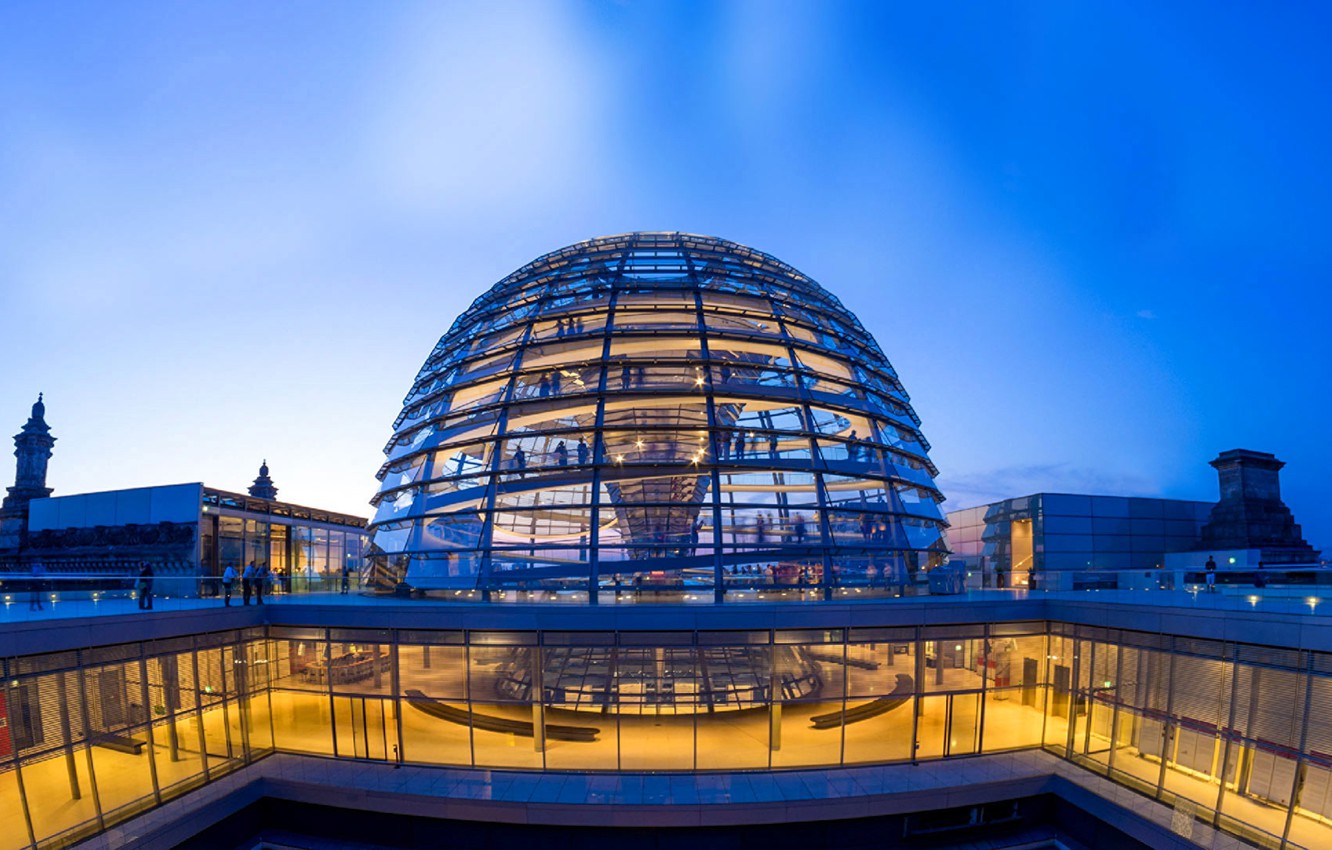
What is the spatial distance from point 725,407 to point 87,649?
53.4 feet

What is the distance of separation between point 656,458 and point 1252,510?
37.1 metres

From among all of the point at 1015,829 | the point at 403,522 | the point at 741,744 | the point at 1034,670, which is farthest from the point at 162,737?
the point at 1034,670

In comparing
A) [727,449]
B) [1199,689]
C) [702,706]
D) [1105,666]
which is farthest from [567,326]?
[1199,689]

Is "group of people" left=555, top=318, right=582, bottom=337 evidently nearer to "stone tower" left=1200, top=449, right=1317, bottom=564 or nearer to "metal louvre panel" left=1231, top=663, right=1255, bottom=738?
"metal louvre panel" left=1231, top=663, right=1255, bottom=738

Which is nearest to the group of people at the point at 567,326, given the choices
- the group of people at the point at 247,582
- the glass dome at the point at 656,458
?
the glass dome at the point at 656,458

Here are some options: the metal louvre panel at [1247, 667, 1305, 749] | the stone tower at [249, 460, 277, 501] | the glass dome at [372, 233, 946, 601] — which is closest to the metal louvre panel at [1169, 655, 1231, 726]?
the metal louvre panel at [1247, 667, 1305, 749]

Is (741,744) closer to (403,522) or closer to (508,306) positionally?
(403,522)

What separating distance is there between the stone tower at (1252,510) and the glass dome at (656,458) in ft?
85.9

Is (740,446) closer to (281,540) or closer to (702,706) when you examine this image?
(702,706)

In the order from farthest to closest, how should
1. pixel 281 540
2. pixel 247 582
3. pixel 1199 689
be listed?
pixel 281 540
pixel 247 582
pixel 1199 689

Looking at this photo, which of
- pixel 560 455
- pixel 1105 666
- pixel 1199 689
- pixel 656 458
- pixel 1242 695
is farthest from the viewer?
pixel 560 455

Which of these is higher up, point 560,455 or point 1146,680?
point 560,455

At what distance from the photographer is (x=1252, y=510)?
39031 millimetres

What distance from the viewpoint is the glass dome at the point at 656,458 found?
63.9 ft
